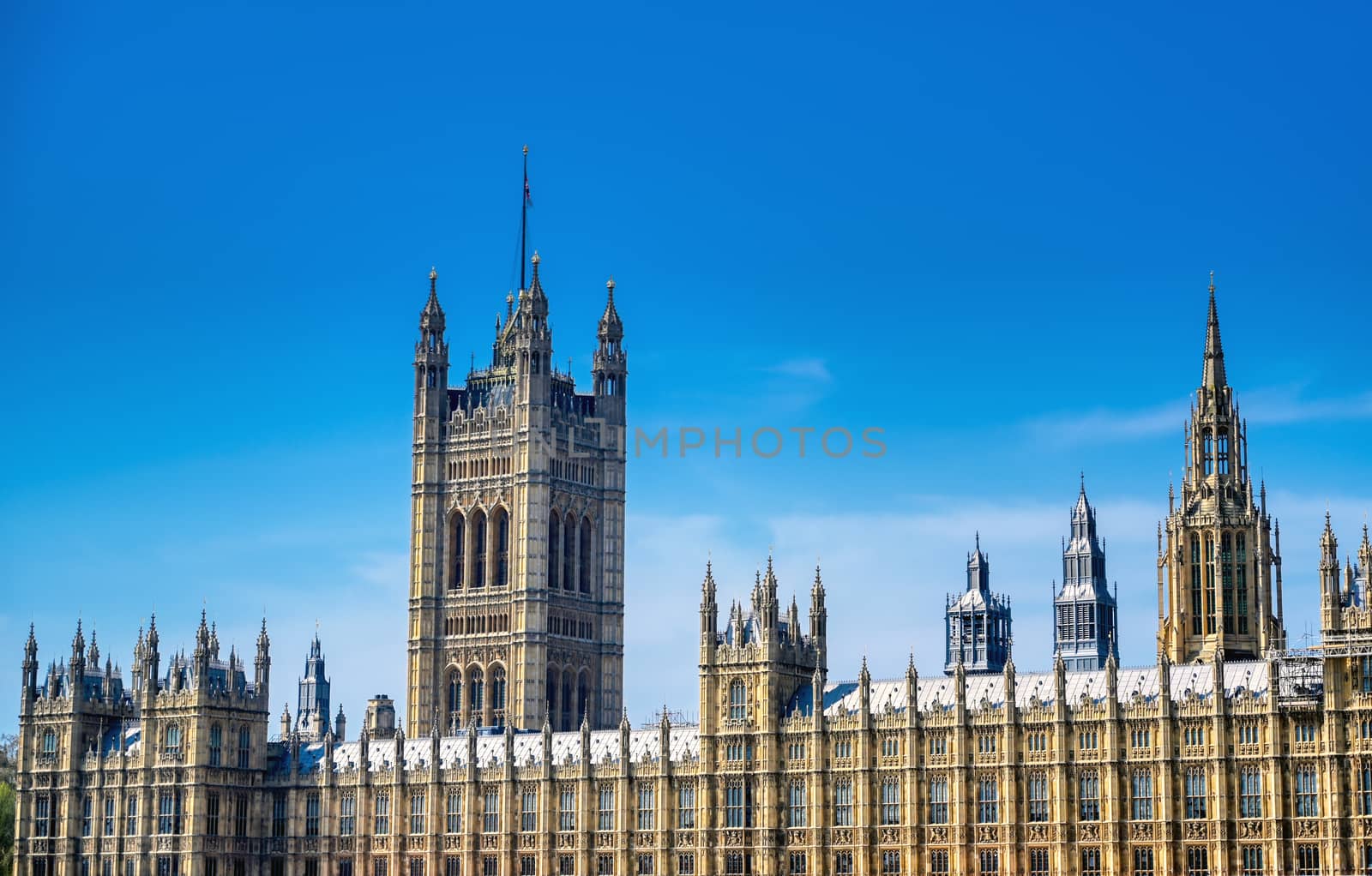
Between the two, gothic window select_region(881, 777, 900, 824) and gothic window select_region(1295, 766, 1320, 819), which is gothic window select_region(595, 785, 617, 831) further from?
gothic window select_region(1295, 766, 1320, 819)

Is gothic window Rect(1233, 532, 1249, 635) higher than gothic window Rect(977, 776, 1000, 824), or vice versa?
gothic window Rect(1233, 532, 1249, 635)

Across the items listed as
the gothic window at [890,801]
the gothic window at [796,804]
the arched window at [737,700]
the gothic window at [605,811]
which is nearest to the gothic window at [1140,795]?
the gothic window at [890,801]

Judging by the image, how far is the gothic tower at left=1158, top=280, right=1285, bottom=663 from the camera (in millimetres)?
171625

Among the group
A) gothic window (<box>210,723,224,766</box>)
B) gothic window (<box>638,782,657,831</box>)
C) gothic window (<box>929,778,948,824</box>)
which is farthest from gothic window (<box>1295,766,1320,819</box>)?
gothic window (<box>210,723,224,766</box>)

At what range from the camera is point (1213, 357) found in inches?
6860

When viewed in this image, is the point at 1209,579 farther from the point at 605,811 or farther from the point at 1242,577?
the point at 605,811

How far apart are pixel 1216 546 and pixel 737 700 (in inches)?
1384

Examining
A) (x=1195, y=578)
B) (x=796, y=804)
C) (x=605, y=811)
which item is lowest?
(x=605, y=811)

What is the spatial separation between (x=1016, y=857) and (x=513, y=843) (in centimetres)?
4052

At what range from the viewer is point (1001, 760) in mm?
153875

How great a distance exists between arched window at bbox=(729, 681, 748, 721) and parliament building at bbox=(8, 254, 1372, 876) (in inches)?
5.1

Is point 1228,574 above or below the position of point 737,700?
above

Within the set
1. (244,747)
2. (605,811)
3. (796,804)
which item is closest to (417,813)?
(244,747)

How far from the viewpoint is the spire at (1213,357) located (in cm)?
17350
